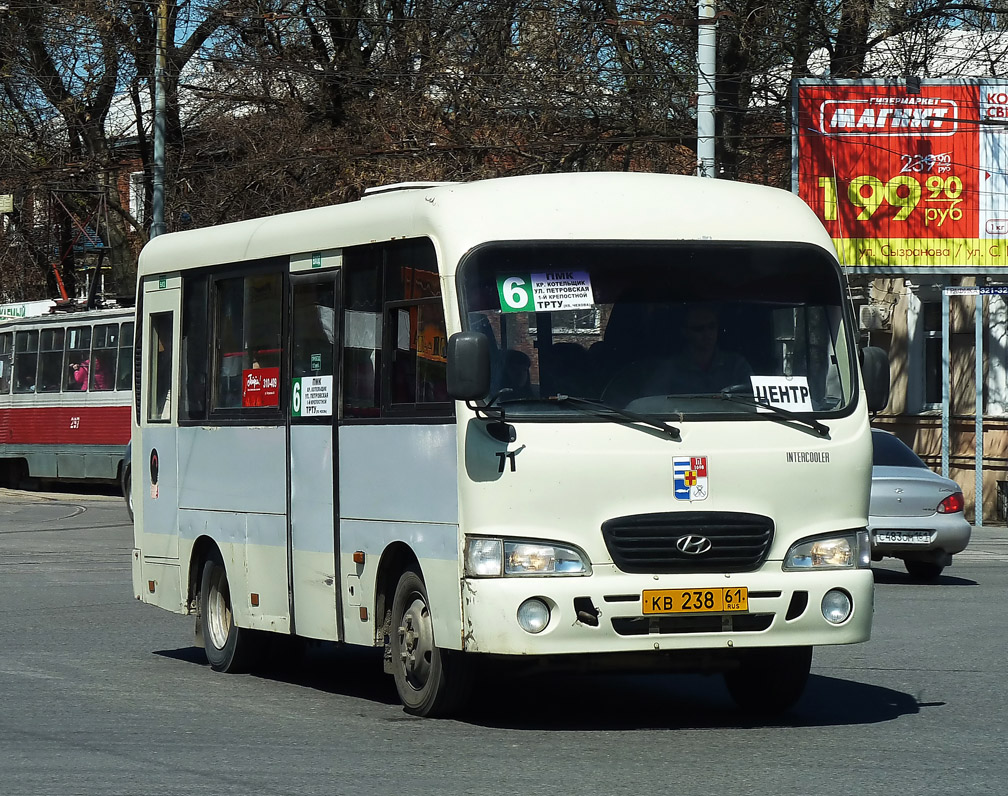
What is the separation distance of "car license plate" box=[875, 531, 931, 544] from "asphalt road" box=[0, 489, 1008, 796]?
3992 mm

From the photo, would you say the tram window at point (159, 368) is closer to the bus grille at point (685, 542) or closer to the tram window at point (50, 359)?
the bus grille at point (685, 542)

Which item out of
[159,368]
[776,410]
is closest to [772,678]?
[776,410]

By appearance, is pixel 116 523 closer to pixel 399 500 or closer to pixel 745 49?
pixel 745 49

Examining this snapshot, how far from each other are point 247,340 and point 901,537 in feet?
29.4

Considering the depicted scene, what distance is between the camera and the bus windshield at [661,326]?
28.8 feet

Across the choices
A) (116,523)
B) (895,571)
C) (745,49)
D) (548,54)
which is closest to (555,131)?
(548,54)

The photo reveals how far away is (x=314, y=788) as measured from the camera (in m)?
7.11

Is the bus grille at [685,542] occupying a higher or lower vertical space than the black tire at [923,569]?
higher

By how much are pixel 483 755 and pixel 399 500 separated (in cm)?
171

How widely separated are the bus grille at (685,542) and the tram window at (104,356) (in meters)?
25.6

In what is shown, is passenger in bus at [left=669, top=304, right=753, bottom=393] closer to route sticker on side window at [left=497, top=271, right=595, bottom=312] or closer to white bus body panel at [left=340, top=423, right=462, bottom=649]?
route sticker on side window at [left=497, top=271, right=595, bottom=312]

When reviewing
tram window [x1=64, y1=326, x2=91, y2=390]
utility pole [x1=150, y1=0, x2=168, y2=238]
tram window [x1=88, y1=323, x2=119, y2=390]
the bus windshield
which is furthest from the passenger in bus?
tram window [x1=64, y1=326, x2=91, y2=390]

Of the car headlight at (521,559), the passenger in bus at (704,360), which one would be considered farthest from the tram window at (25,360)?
the car headlight at (521,559)

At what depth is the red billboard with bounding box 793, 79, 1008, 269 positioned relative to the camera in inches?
1135
